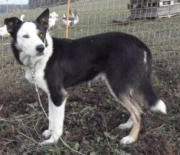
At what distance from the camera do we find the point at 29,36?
2961 mm

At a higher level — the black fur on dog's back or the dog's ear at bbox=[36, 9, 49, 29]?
the dog's ear at bbox=[36, 9, 49, 29]

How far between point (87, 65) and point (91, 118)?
27.7 inches

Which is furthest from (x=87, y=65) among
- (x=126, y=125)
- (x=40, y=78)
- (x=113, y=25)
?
Result: (x=113, y=25)

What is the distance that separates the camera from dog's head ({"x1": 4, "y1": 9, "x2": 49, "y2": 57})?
292cm

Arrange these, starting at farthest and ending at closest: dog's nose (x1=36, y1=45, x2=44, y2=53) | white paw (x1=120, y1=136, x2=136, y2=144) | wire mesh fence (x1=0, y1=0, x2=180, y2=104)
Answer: wire mesh fence (x1=0, y1=0, x2=180, y2=104) < white paw (x1=120, y1=136, x2=136, y2=144) < dog's nose (x1=36, y1=45, x2=44, y2=53)

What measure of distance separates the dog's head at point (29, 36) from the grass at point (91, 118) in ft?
3.10

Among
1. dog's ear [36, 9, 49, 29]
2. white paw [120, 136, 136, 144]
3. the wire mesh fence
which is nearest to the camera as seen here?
white paw [120, 136, 136, 144]

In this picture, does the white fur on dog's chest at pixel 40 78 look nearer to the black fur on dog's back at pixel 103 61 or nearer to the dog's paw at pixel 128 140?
the black fur on dog's back at pixel 103 61

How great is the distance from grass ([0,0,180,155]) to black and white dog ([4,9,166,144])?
19 cm

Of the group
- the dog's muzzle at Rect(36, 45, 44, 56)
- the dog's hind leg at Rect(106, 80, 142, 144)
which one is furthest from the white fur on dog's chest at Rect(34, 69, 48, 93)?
the dog's hind leg at Rect(106, 80, 142, 144)

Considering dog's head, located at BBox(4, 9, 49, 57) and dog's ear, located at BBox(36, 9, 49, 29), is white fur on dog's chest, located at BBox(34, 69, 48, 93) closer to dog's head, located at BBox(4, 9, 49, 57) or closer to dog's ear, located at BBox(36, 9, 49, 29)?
dog's head, located at BBox(4, 9, 49, 57)

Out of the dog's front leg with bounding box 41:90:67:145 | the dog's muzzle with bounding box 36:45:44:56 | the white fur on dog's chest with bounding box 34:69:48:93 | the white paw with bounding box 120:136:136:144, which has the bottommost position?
the white paw with bounding box 120:136:136:144

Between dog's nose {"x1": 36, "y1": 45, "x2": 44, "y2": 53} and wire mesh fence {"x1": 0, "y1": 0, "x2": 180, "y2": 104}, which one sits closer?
dog's nose {"x1": 36, "y1": 45, "x2": 44, "y2": 53}

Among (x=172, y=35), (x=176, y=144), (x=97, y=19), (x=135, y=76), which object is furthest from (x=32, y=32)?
(x=172, y=35)
